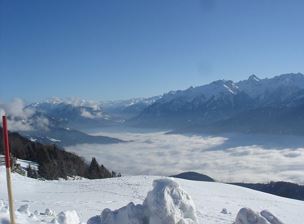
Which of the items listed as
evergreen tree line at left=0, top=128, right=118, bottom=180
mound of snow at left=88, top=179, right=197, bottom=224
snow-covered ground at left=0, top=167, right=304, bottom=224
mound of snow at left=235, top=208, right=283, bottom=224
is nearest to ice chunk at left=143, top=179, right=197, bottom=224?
mound of snow at left=88, top=179, right=197, bottom=224

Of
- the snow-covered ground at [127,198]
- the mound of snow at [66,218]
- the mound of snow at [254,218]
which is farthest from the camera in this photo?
the snow-covered ground at [127,198]

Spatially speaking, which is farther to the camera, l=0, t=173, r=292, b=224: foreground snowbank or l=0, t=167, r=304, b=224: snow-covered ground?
l=0, t=167, r=304, b=224: snow-covered ground

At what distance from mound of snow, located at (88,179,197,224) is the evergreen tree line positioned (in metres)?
58.2

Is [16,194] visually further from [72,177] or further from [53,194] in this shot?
[72,177]

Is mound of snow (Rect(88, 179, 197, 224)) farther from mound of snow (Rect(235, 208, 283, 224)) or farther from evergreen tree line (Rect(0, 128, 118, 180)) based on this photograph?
evergreen tree line (Rect(0, 128, 118, 180))

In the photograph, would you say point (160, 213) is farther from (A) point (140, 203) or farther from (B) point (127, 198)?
(B) point (127, 198)

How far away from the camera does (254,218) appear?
1647 cm

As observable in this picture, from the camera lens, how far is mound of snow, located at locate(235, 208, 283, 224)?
16.4 meters

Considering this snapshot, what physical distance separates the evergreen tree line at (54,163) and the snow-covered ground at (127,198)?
118ft

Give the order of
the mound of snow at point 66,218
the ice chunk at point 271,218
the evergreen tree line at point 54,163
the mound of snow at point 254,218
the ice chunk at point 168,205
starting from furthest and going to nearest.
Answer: the evergreen tree line at point 54,163
the ice chunk at point 168,205
the ice chunk at point 271,218
the mound of snow at point 254,218
the mound of snow at point 66,218

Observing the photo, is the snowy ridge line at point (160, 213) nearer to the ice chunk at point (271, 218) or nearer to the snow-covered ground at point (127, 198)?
the ice chunk at point (271, 218)

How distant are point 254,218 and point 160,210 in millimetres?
3107

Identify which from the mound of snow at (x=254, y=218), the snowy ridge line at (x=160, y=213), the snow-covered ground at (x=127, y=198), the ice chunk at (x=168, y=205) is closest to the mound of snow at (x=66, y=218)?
the snowy ridge line at (x=160, y=213)

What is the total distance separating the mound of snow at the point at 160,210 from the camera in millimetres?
16859
